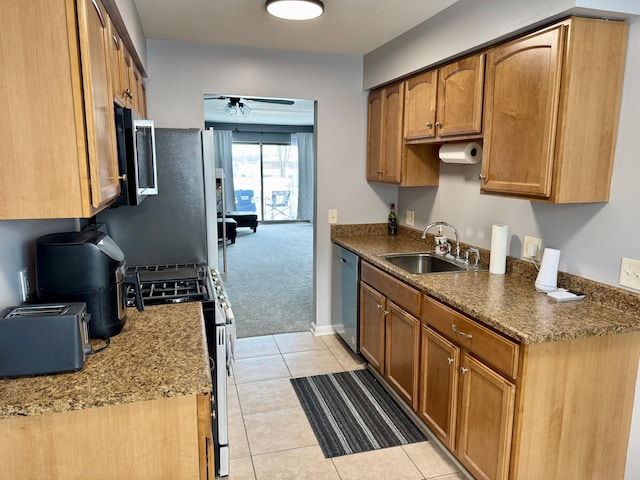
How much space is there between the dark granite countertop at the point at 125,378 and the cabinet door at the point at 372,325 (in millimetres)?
1493

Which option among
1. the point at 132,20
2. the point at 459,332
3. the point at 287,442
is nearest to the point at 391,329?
the point at 459,332

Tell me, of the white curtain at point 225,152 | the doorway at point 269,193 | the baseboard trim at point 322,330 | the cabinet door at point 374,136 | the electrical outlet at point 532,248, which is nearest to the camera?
the electrical outlet at point 532,248

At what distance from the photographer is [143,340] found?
161 cm

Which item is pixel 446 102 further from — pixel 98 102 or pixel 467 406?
pixel 98 102

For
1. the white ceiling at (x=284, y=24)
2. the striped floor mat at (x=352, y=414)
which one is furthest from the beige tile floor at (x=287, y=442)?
the white ceiling at (x=284, y=24)

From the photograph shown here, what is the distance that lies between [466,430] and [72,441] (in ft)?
5.23

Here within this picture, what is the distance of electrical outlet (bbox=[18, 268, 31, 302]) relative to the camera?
62.1 inches

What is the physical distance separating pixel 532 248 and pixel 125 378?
202 cm

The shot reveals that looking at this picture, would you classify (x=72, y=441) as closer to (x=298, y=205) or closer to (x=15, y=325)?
(x=15, y=325)

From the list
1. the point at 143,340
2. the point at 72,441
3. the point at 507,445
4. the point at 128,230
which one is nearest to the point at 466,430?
the point at 507,445

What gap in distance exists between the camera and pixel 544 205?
Answer: 90.9 inches

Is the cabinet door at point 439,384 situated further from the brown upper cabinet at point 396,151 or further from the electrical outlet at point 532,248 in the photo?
the brown upper cabinet at point 396,151

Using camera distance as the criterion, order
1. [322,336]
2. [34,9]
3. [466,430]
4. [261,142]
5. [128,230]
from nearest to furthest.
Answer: [34,9]
[466,430]
[128,230]
[322,336]
[261,142]

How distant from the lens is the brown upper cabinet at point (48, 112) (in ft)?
3.86
